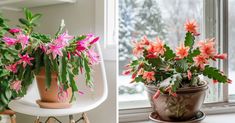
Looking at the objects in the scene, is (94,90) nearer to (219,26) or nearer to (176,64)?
(176,64)

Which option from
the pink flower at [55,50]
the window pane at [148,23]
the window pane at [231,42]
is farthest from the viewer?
the window pane at [231,42]

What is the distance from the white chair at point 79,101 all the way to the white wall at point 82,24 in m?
0.14

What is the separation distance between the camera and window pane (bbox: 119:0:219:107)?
1.67m

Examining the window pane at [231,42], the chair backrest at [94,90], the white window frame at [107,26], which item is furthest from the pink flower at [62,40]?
the window pane at [231,42]

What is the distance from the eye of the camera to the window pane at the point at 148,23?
1.67 meters

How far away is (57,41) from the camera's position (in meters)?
1.02

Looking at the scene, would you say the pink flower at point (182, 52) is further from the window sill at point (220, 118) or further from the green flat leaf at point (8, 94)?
the green flat leaf at point (8, 94)

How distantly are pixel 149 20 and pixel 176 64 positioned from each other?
1.44 feet

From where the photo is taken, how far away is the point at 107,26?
140 centimetres

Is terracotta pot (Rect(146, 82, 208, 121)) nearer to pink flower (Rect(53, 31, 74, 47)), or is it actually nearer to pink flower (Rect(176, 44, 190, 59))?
pink flower (Rect(176, 44, 190, 59))

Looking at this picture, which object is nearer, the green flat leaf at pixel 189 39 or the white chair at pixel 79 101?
the white chair at pixel 79 101

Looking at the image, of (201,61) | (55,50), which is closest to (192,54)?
(201,61)

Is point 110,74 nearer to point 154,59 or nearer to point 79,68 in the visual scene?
point 154,59

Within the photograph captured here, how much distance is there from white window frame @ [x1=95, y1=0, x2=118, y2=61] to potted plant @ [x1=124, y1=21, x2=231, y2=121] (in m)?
0.12
